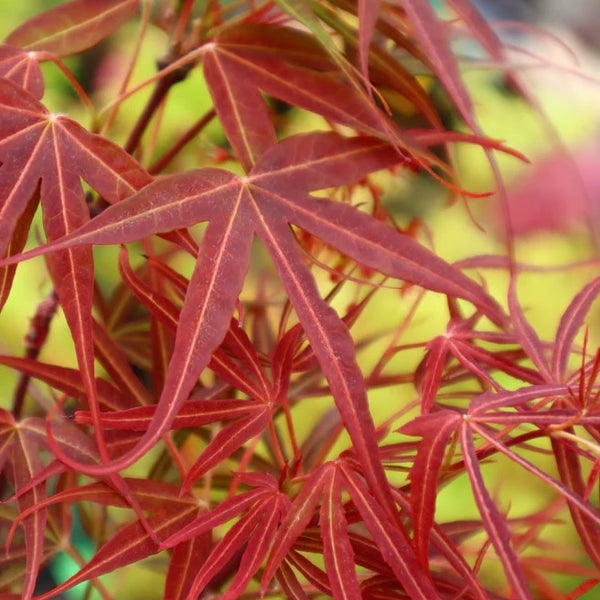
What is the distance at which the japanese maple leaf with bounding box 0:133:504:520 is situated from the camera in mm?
286

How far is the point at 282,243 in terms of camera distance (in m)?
0.32

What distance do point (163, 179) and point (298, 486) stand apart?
14 centimetres

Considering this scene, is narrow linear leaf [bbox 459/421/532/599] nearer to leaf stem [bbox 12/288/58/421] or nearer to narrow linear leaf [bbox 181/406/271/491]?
narrow linear leaf [bbox 181/406/271/491]

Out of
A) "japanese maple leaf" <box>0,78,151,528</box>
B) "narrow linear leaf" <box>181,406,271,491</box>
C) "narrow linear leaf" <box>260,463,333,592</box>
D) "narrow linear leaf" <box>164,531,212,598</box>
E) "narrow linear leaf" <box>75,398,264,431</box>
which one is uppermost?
"japanese maple leaf" <box>0,78,151,528</box>

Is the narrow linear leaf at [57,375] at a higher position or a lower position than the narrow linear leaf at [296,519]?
higher

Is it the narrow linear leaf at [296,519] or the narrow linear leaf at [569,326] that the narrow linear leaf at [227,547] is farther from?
the narrow linear leaf at [569,326]

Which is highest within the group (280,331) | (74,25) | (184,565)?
(74,25)

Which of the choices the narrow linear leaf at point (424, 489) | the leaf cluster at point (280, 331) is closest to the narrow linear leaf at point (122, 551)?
the leaf cluster at point (280, 331)

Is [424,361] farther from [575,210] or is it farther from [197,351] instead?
[575,210]

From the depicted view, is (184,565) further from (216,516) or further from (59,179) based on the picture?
(59,179)

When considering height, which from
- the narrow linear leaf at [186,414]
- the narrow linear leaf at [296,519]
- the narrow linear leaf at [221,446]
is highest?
the narrow linear leaf at [186,414]

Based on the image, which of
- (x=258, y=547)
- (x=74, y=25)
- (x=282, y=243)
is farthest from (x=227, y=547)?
(x=74, y=25)

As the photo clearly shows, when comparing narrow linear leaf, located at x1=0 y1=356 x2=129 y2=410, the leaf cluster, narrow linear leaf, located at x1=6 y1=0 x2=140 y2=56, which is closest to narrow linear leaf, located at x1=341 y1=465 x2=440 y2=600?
the leaf cluster

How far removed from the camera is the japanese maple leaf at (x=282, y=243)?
0.29 m
